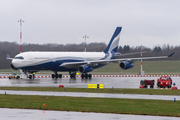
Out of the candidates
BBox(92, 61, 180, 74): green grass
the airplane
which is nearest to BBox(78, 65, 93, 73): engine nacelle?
the airplane

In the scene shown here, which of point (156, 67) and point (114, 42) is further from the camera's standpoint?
point (156, 67)

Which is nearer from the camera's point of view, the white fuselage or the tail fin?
the white fuselage

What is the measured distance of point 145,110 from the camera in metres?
18.1

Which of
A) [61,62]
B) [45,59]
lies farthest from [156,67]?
[45,59]

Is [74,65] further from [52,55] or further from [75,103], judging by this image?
[75,103]

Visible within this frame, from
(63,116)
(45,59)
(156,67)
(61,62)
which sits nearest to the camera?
(63,116)

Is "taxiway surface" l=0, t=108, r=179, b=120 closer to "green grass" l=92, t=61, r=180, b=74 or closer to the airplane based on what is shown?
the airplane

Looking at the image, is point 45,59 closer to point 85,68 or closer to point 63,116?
point 85,68

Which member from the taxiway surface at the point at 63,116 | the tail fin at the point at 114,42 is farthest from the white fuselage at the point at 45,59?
the taxiway surface at the point at 63,116

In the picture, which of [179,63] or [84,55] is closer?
[84,55]

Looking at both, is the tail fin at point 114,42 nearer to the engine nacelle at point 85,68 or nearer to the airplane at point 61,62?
the airplane at point 61,62

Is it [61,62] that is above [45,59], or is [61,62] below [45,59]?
below

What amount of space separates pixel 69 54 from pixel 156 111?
4360cm

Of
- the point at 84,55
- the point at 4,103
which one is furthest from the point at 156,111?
the point at 84,55
